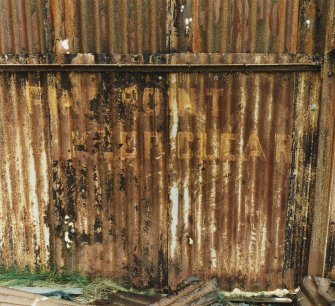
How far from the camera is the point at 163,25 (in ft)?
12.0

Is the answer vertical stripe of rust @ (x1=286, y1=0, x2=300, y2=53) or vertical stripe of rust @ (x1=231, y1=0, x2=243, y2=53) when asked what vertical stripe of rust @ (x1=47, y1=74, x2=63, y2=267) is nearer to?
vertical stripe of rust @ (x1=231, y1=0, x2=243, y2=53)

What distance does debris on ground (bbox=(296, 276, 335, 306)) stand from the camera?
3.54 m

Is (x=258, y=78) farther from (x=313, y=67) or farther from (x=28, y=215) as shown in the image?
(x=28, y=215)

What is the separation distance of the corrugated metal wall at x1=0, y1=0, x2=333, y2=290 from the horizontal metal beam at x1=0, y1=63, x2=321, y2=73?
0.03m

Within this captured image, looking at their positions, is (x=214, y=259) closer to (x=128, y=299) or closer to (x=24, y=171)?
(x=128, y=299)

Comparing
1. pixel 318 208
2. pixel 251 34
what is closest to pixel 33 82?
pixel 251 34

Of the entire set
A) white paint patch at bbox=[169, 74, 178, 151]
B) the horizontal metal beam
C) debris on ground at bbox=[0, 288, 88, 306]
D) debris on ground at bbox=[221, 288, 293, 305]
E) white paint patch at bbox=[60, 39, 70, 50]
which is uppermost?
white paint patch at bbox=[60, 39, 70, 50]

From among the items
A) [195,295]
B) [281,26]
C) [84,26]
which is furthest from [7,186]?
[281,26]

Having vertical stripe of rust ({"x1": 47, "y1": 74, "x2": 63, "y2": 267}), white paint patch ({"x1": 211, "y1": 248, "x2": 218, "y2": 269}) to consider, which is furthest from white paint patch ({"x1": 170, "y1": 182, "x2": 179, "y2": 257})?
vertical stripe of rust ({"x1": 47, "y1": 74, "x2": 63, "y2": 267})

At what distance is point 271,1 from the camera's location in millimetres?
3584

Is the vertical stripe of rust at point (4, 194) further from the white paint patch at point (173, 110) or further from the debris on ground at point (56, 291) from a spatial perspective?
the white paint patch at point (173, 110)

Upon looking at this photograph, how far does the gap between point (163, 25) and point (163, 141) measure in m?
1.10

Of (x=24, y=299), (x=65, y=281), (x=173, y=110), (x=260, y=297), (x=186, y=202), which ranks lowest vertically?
(x=260, y=297)

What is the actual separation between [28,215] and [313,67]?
321 centimetres
